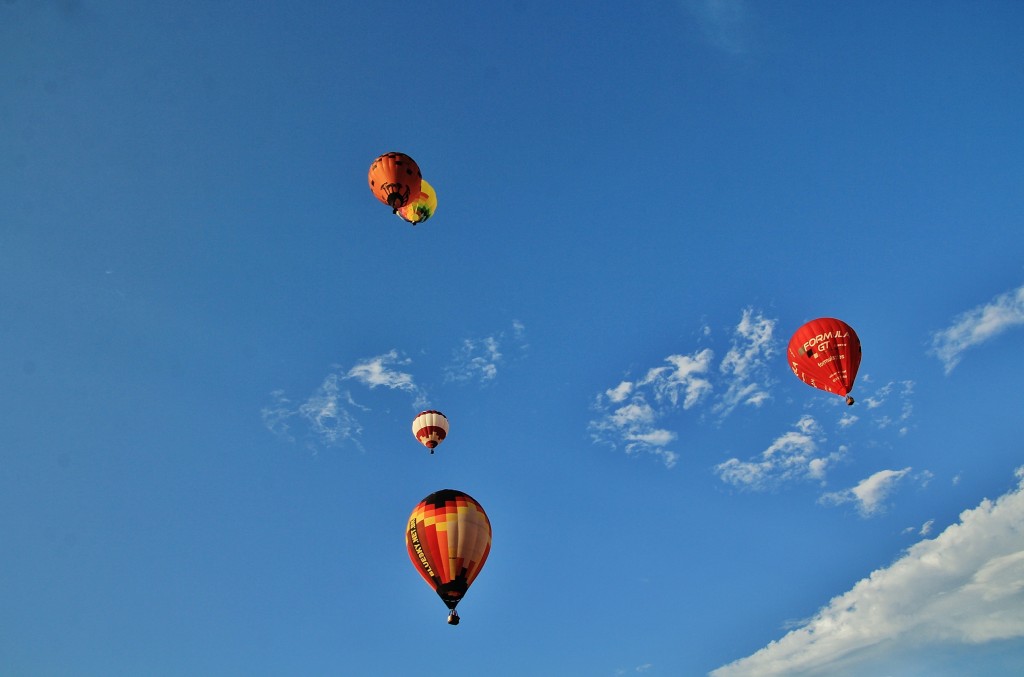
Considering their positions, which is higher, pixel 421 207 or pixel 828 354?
pixel 421 207

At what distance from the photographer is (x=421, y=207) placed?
126ft

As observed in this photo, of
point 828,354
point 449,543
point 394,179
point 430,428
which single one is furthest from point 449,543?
Answer: point 828,354

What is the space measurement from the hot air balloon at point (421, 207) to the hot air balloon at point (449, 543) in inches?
653

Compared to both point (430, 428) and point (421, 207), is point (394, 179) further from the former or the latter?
point (430, 428)

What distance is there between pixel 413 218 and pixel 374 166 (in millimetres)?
3779

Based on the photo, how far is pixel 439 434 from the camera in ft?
126

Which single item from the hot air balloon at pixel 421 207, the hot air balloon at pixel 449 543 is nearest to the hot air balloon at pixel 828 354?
the hot air balloon at pixel 449 543

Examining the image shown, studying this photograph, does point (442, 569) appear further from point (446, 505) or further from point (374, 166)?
point (374, 166)

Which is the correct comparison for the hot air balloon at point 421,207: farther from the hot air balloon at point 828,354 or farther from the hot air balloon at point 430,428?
the hot air balloon at point 828,354

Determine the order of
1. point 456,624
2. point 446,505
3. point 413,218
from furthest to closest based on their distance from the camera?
point 413,218
point 446,505
point 456,624

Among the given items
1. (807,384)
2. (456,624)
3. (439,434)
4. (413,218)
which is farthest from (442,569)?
(807,384)

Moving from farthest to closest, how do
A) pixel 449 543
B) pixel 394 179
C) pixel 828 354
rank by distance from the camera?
pixel 394 179 → pixel 828 354 → pixel 449 543

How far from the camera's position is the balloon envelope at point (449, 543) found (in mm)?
28594

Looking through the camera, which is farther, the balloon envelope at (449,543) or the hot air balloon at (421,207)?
the hot air balloon at (421,207)
